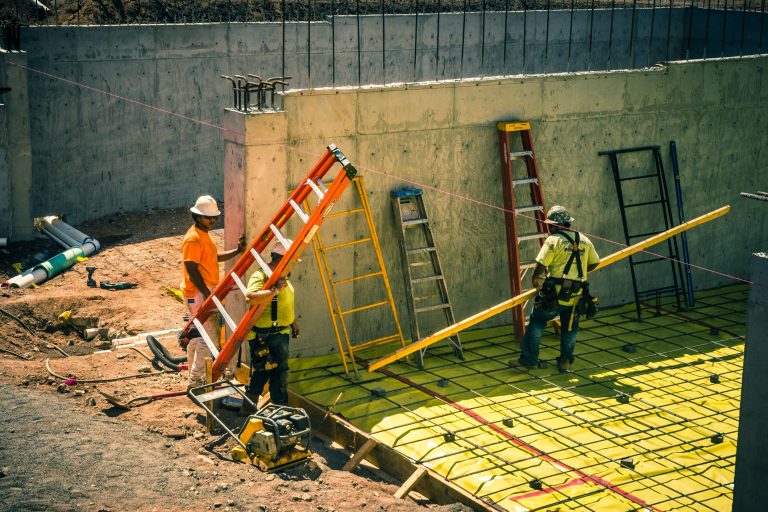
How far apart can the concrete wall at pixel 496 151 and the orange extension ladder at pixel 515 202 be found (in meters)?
0.18

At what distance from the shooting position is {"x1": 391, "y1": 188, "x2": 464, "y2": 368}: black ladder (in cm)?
1197

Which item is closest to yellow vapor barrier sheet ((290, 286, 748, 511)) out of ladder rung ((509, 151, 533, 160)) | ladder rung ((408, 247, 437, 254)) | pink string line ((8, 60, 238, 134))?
ladder rung ((408, 247, 437, 254))

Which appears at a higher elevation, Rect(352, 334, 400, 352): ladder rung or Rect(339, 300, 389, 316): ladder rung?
Rect(339, 300, 389, 316): ladder rung

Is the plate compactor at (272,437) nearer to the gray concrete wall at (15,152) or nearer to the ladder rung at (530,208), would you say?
the ladder rung at (530,208)

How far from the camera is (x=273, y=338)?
10227 mm

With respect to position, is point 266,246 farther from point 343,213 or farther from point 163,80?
point 163,80

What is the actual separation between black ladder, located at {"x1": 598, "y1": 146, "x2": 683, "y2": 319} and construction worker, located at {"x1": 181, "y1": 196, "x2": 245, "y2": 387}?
18.2ft

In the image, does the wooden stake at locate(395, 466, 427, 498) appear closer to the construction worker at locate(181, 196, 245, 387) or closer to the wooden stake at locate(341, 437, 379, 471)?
the wooden stake at locate(341, 437, 379, 471)

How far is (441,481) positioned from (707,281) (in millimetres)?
7308

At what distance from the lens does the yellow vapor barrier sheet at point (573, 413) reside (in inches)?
361

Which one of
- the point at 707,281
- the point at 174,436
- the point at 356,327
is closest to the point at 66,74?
the point at 356,327

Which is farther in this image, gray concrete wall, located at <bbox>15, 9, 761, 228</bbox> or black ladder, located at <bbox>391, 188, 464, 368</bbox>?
gray concrete wall, located at <bbox>15, 9, 761, 228</bbox>

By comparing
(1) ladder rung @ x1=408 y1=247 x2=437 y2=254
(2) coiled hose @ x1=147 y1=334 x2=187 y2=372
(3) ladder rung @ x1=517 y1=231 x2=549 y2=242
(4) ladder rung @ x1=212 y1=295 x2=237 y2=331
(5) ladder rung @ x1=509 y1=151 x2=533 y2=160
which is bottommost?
(2) coiled hose @ x1=147 y1=334 x2=187 y2=372

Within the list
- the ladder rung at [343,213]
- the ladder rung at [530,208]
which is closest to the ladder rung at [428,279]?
the ladder rung at [343,213]
